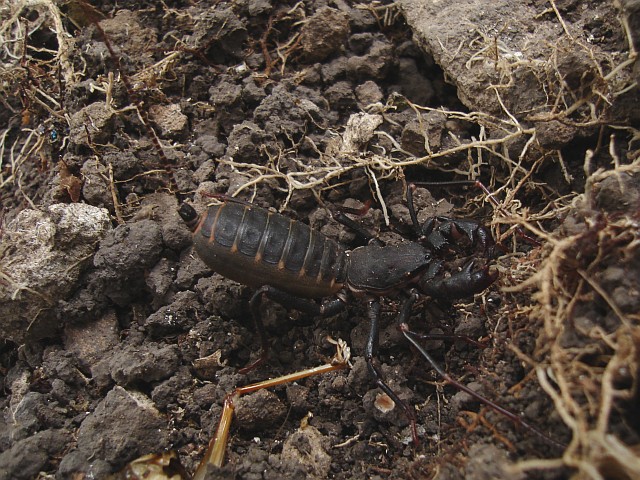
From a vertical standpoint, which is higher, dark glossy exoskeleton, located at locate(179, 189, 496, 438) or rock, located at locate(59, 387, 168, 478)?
dark glossy exoskeleton, located at locate(179, 189, 496, 438)

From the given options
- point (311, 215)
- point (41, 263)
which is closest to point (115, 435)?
point (41, 263)

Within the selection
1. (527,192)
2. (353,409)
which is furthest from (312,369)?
(527,192)

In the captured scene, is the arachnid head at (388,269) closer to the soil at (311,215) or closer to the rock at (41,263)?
the soil at (311,215)

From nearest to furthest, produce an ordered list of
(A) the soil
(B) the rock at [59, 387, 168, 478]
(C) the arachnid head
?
(A) the soil < (B) the rock at [59, 387, 168, 478] < (C) the arachnid head

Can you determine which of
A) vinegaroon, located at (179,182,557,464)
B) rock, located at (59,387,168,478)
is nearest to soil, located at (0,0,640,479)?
rock, located at (59,387,168,478)

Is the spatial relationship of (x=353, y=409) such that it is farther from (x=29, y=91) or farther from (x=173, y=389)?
(x=29, y=91)

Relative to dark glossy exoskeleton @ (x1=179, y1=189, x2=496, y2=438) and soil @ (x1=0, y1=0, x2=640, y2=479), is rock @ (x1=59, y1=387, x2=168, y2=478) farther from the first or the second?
dark glossy exoskeleton @ (x1=179, y1=189, x2=496, y2=438)

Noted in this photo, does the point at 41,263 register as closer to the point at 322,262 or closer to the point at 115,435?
the point at 115,435
